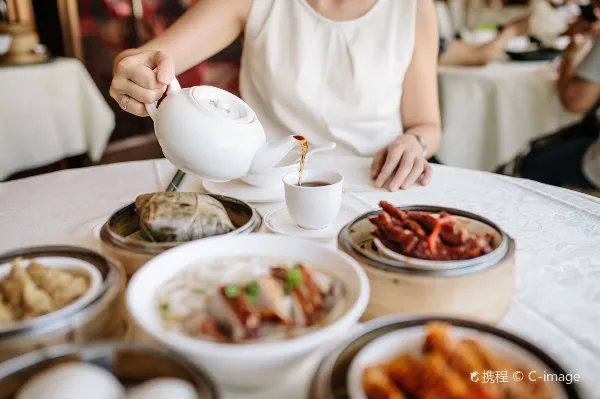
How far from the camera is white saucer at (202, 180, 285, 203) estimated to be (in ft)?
4.01

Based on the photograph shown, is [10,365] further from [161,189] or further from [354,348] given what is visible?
[161,189]

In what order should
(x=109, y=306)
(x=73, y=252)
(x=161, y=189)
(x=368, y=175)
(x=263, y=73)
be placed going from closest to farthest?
(x=109, y=306)
(x=73, y=252)
(x=161, y=189)
(x=368, y=175)
(x=263, y=73)

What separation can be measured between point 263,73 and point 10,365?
1.58m

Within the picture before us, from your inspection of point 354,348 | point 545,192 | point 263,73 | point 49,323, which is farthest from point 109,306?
point 263,73

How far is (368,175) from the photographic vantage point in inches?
56.0

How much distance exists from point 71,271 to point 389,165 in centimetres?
87

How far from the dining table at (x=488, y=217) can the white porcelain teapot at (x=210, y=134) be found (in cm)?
16

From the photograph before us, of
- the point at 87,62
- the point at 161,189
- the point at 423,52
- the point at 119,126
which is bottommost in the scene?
Result: the point at 119,126

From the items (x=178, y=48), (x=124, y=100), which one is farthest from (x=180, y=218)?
(x=178, y=48)

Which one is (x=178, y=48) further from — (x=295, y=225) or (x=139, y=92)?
(x=295, y=225)

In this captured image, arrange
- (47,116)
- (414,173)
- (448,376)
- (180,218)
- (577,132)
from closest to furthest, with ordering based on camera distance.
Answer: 1. (448,376)
2. (180,218)
3. (414,173)
4. (577,132)
5. (47,116)

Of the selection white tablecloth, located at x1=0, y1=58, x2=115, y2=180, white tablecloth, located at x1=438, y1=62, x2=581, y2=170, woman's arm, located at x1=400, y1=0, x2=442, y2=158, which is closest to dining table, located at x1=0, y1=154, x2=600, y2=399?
woman's arm, located at x1=400, y1=0, x2=442, y2=158

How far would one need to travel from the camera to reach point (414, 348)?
1.86 feet

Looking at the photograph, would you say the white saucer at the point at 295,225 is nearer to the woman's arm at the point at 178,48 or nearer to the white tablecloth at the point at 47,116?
the woman's arm at the point at 178,48
